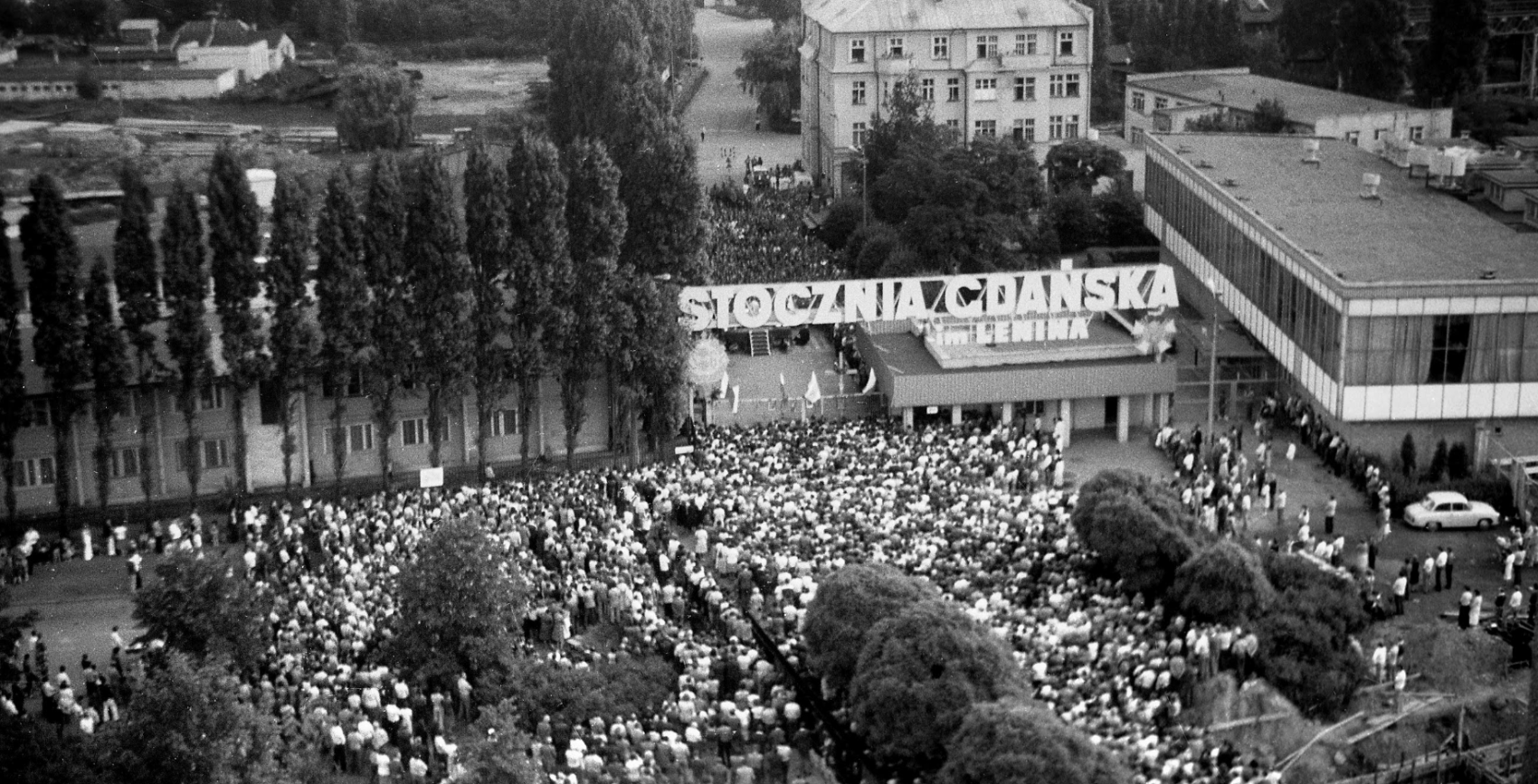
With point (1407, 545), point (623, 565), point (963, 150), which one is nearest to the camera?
point (623, 565)

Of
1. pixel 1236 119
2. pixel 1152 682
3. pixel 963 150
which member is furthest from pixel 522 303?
pixel 1236 119

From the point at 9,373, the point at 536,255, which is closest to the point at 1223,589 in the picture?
the point at 536,255

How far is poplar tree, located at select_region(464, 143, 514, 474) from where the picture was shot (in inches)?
1902

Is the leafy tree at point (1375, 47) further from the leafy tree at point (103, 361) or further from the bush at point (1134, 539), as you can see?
the leafy tree at point (103, 361)

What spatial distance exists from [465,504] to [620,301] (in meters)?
7.80

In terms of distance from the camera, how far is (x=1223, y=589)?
3706cm

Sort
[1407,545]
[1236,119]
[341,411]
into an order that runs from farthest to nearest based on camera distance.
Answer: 1. [1236,119]
2. [341,411]
3. [1407,545]

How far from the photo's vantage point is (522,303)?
160 ft

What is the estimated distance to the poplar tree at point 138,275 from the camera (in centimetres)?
4541

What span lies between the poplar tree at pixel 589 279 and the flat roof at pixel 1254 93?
1493 inches

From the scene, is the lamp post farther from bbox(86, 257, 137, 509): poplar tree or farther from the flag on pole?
bbox(86, 257, 137, 509): poplar tree

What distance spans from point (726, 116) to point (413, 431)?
Answer: 194 ft

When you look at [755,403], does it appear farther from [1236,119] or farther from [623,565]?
[1236,119]

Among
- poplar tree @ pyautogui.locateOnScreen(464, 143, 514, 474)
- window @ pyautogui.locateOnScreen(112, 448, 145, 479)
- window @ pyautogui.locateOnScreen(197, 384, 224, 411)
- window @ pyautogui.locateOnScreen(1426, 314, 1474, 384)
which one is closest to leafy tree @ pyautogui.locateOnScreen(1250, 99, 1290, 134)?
window @ pyautogui.locateOnScreen(1426, 314, 1474, 384)
